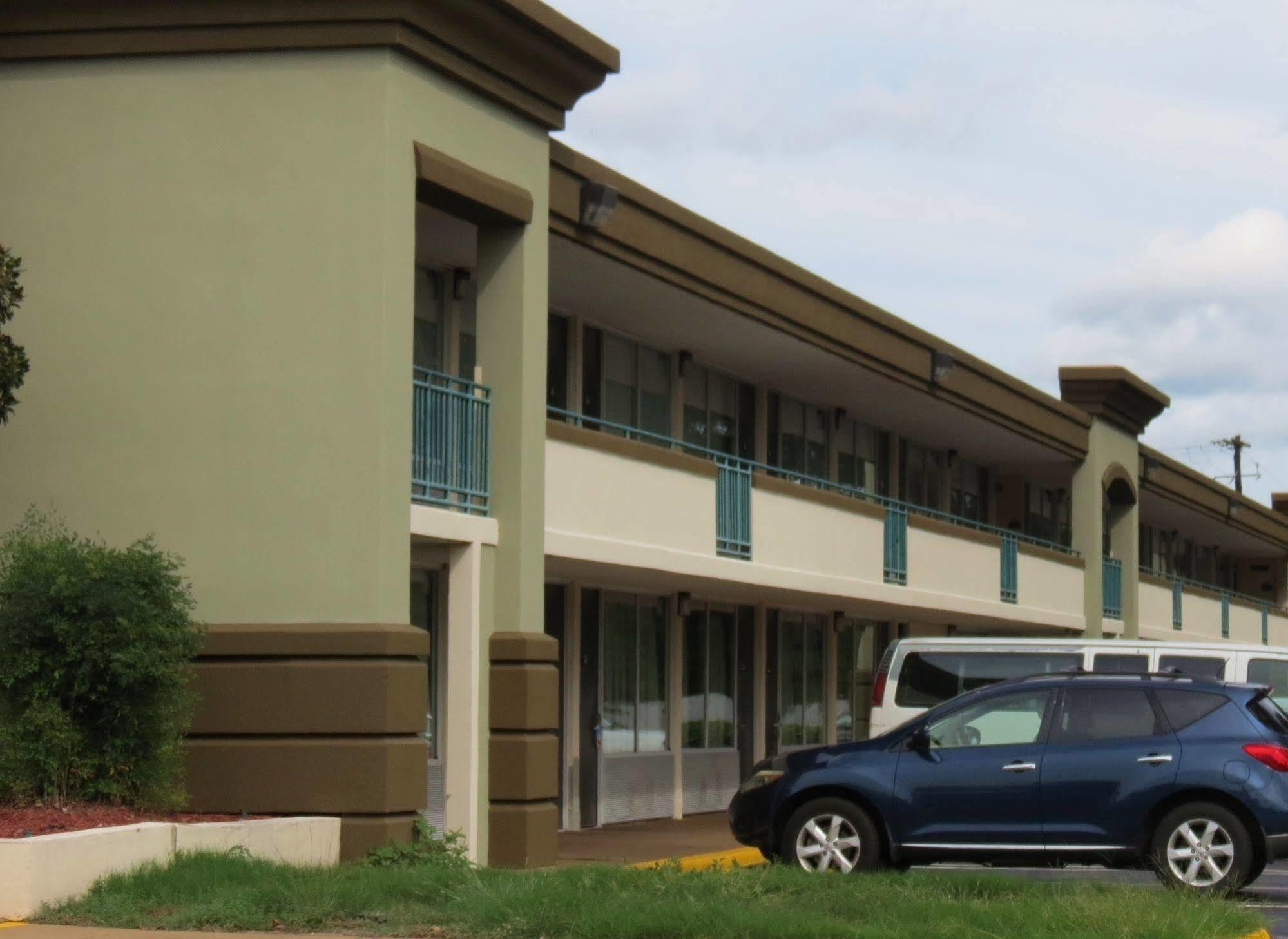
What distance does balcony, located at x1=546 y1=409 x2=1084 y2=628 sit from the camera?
2000cm

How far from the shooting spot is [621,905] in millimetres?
11945

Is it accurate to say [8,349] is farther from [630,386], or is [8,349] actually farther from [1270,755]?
[630,386]

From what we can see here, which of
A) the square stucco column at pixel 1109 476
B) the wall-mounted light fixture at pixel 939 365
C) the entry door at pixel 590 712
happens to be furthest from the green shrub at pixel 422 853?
the square stucco column at pixel 1109 476

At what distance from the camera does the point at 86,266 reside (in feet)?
54.1

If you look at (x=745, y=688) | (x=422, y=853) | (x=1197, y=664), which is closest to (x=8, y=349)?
(x=422, y=853)

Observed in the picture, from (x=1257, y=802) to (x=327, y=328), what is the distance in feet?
26.1

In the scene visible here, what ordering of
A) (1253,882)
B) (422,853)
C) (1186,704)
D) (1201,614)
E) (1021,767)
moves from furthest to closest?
(1201,614) < (1253,882) < (1186,704) < (1021,767) < (422,853)

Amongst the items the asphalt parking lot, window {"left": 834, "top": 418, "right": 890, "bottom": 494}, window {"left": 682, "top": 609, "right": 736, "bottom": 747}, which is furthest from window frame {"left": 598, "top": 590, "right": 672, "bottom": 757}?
window {"left": 834, "top": 418, "right": 890, "bottom": 494}

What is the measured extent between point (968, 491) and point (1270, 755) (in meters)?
23.9

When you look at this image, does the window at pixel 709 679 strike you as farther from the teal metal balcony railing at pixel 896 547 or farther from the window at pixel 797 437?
the window at pixel 797 437

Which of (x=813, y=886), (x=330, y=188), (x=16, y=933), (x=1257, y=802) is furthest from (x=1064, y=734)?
(x=16, y=933)

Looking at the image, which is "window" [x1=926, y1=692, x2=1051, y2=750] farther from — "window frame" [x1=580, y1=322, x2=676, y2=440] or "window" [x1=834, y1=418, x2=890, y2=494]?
"window" [x1=834, y1=418, x2=890, y2=494]

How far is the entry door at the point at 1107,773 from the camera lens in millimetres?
15680

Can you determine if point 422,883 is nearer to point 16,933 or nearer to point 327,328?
point 16,933
